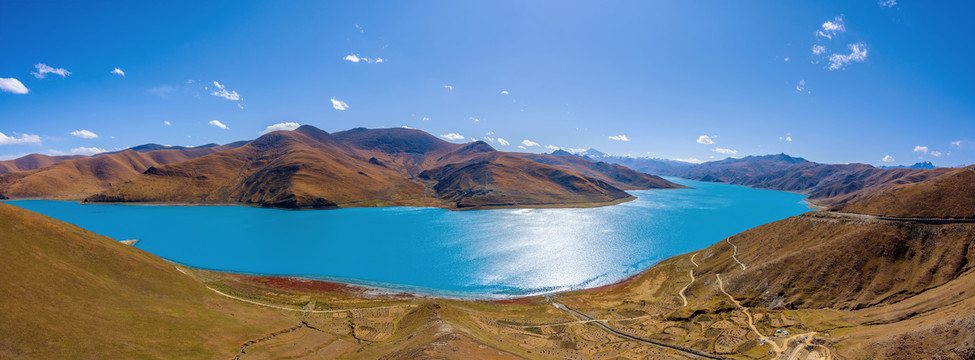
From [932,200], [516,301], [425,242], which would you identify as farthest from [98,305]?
[932,200]

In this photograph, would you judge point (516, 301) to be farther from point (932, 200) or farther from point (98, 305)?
point (932, 200)

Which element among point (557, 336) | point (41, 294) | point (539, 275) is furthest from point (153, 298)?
point (539, 275)

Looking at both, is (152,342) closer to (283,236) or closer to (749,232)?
(283,236)

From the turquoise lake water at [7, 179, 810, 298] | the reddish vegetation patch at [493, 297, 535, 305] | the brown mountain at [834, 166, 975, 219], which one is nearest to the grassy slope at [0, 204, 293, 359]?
the turquoise lake water at [7, 179, 810, 298]

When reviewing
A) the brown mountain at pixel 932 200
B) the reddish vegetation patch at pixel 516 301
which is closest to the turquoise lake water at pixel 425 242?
the reddish vegetation patch at pixel 516 301

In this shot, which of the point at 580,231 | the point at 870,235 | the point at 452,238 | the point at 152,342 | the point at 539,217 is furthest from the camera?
the point at 539,217

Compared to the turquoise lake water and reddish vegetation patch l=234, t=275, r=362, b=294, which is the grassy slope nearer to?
reddish vegetation patch l=234, t=275, r=362, b=294
